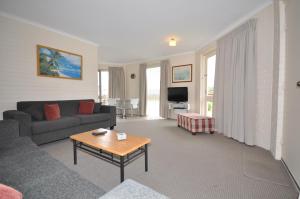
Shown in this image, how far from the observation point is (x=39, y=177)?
1056mm

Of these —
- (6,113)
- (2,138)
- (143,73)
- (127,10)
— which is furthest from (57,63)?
(143,73)

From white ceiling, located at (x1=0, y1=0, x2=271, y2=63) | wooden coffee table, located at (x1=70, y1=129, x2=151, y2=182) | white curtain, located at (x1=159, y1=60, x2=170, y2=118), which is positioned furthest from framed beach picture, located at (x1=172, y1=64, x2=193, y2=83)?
wooden coffee table, located at (x1=70, y1=129, x2=151, y2=182)

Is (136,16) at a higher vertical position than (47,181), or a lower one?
higher

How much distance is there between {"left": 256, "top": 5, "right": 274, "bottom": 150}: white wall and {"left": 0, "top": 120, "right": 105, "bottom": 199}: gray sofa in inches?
115

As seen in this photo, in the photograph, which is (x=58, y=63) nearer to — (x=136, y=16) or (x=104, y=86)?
(x=136, y=16)

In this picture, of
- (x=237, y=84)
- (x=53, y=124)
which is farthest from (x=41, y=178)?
(x=237, y=84)

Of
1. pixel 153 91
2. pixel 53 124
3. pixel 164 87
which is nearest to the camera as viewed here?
pixel 53 124

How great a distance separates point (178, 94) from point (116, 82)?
3.24m

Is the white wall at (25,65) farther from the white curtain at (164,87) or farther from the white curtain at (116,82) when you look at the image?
the white curtain at (164,87)

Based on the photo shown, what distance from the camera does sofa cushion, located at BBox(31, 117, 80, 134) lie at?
2535 millimetres

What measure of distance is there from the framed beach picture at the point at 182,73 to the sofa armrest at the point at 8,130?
483 centimetres

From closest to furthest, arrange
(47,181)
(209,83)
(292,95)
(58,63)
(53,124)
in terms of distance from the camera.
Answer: (47,181)
(292,95)
(53,124)
(58,63)
(209,83)

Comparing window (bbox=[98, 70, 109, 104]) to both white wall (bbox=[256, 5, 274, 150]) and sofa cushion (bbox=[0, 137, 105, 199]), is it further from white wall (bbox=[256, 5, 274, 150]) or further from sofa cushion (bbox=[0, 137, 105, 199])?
white wall (bbox=[256, 5, 274, 150])

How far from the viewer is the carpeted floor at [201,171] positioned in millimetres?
1505
